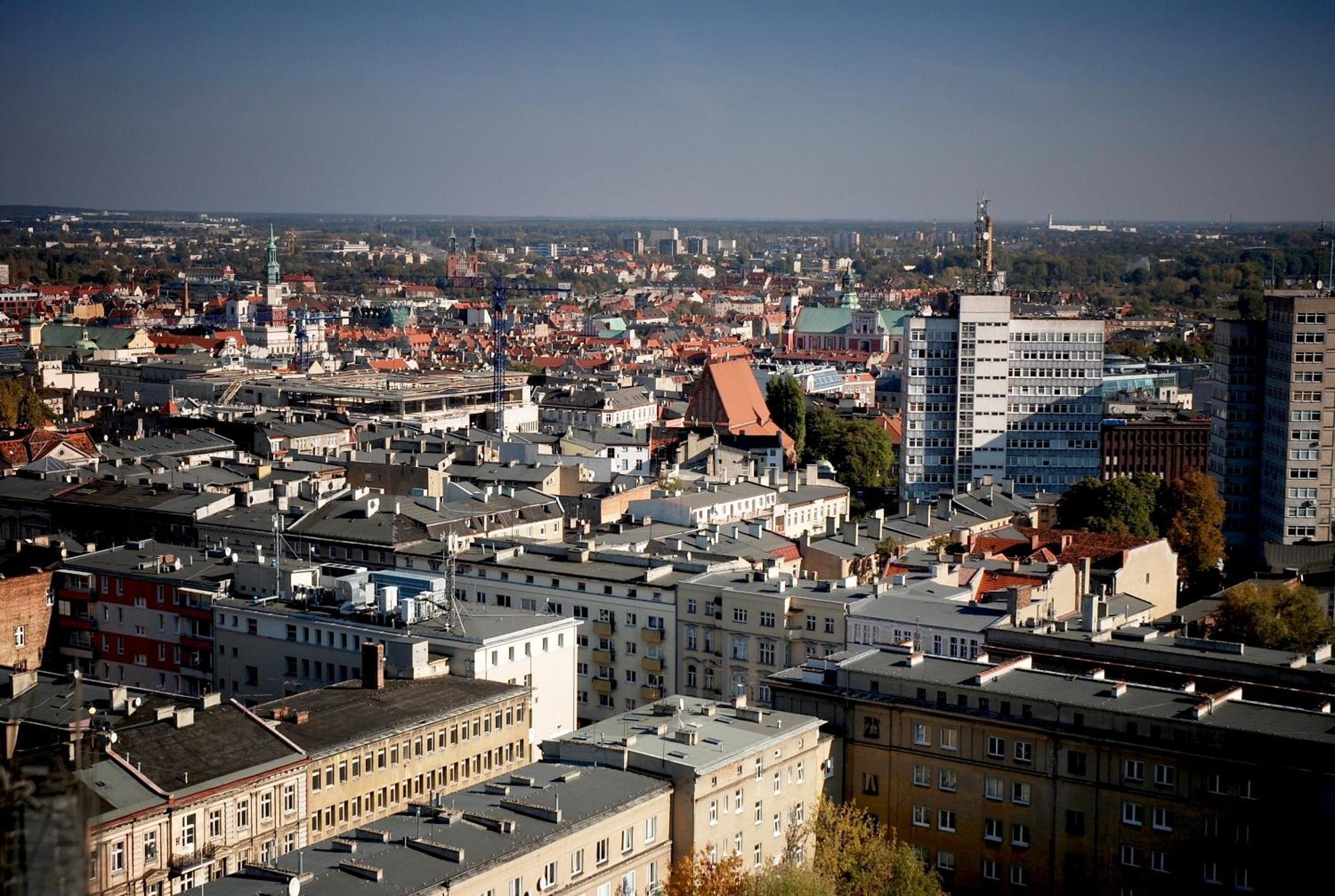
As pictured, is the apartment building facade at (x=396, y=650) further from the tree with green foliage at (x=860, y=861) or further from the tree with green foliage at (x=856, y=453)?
the tree with green foliage at (x=856, y=453)

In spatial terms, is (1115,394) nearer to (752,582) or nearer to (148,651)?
(752,582)

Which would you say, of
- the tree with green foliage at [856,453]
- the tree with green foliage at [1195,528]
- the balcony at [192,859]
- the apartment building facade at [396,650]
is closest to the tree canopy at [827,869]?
the balcony at [192,859]

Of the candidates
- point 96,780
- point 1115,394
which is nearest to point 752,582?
point 96,780

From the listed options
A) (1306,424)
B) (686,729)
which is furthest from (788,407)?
(686,729)

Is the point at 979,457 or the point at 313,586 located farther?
the point at 979,457

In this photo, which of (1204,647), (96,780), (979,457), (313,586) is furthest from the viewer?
(979,457)

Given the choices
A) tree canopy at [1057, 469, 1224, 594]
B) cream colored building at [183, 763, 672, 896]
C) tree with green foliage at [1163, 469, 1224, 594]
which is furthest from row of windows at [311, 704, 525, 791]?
tree canopy at [1057, 469, 1224, 594]

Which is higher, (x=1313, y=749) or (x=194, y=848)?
(x=1313, y=749)

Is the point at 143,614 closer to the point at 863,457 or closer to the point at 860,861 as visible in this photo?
the point at 860,861
